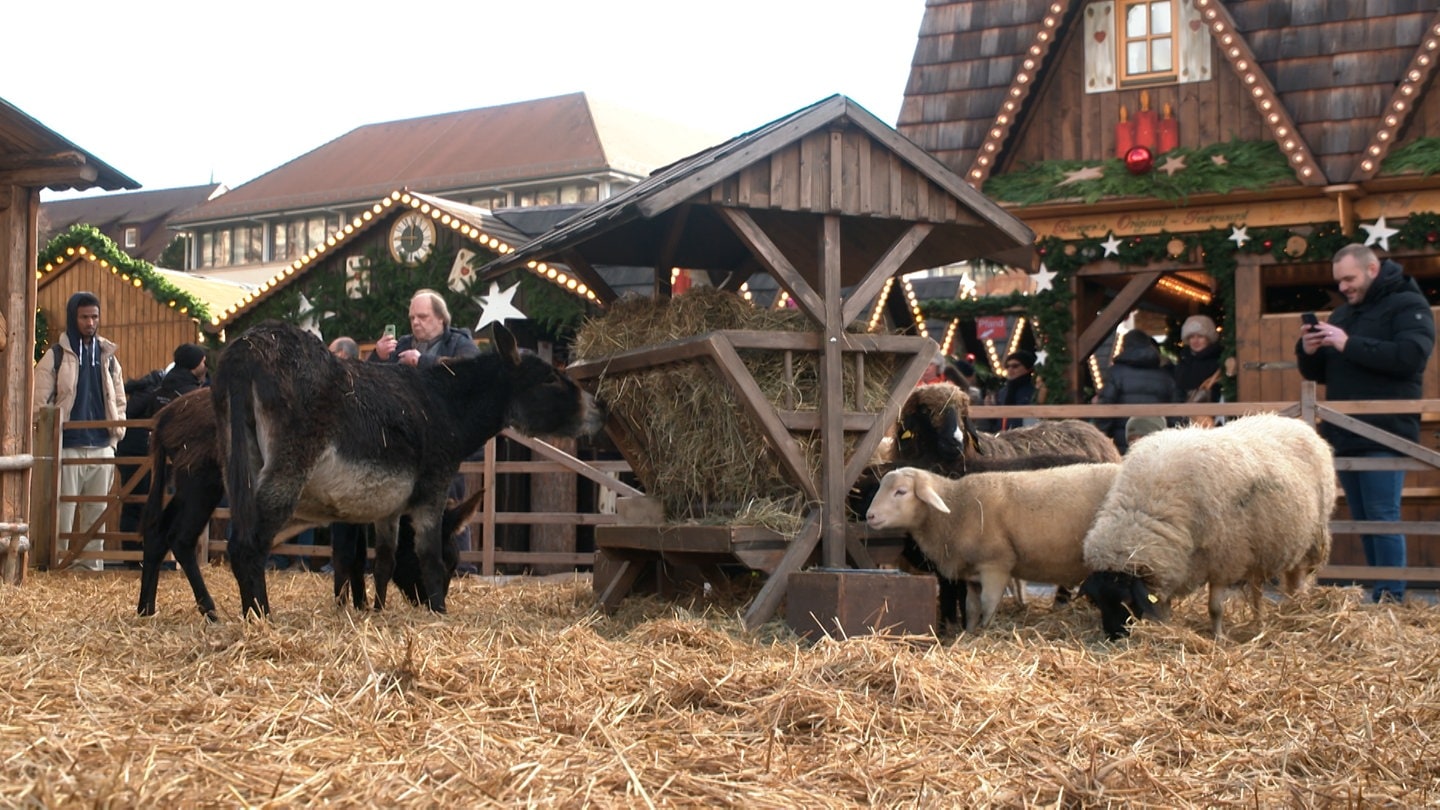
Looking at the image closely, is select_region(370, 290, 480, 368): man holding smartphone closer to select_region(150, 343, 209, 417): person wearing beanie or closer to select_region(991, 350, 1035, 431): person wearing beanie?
select_region(150, 343, 209, 417): person wearing beanie

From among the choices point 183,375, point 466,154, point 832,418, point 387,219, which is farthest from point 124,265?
point 466,154

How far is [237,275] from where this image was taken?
5812 centimetres

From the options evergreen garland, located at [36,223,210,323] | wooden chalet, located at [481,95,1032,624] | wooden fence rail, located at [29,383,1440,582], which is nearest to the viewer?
wooden chalet, located at [481,95,1032,624]

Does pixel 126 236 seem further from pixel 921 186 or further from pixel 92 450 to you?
pixel 921 186

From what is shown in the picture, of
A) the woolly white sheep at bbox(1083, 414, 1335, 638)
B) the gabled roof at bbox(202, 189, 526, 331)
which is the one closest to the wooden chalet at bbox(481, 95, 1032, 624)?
the woolly white sheep at bbox(1083, 414, 1335, 638)

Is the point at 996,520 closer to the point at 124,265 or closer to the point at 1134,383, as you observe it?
the point at 1134,383

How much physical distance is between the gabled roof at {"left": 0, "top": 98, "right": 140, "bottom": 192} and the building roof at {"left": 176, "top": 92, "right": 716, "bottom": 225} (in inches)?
1596

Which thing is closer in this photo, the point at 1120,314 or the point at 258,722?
the point at 258,722

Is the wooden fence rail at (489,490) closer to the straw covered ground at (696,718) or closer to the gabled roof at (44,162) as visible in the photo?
the gabled roof at (44,162)

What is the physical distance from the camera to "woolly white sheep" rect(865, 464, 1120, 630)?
7844mm

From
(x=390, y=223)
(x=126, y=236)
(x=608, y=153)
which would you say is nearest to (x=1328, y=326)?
(x=390, y=223)

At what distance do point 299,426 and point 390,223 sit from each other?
12462mm

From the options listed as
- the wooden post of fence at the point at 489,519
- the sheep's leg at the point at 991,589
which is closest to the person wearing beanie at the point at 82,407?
the wooden post of fence at the point at 489,519

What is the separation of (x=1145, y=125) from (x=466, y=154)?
4229 centimetres
